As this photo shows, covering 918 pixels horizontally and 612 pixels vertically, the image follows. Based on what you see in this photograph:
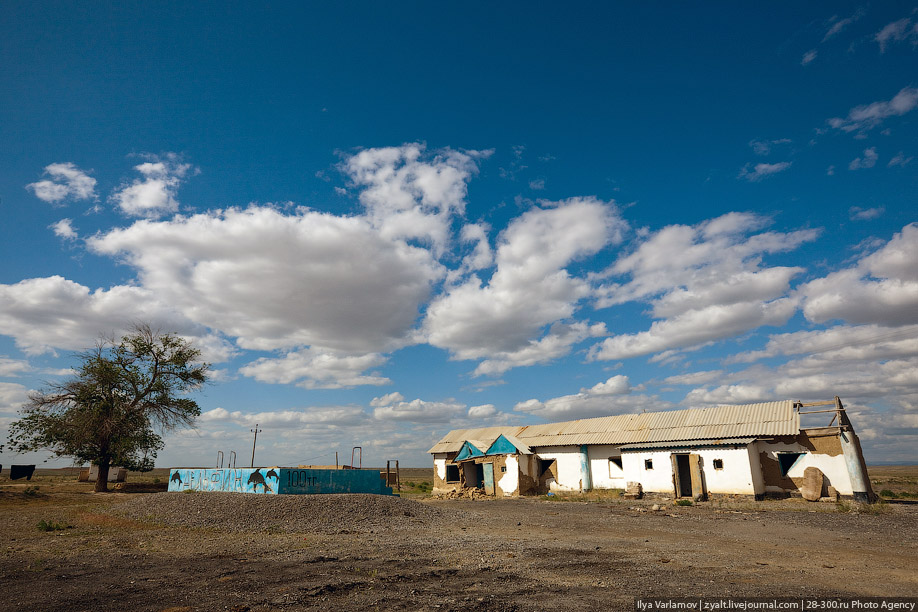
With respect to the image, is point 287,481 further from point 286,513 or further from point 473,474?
point 473,474

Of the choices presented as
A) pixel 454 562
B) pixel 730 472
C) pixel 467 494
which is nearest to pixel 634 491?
pixel 730 472

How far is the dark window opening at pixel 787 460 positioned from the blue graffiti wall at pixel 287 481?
20.8 metres

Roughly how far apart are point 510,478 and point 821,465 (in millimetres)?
17550

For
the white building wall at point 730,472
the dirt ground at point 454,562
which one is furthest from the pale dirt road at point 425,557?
the white building wall at point 730,472

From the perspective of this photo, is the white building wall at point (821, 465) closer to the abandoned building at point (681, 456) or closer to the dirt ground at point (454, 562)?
the abandoned building at point (681, 456)

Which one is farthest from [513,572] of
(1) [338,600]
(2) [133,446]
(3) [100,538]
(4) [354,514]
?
(2) [133,446]

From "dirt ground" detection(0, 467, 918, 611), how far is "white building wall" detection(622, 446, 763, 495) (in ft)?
17.7

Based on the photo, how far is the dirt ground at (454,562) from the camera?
304 inches

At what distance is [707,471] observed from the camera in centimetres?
2639

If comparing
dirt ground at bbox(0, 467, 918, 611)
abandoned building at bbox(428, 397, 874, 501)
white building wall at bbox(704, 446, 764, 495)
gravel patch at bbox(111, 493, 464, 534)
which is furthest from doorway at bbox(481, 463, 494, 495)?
dirt ground at bbox(0, 467, 918, 611)

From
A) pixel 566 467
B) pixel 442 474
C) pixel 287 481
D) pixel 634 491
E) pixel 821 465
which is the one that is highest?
pixel 821 465

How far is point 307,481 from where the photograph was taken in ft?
80.1

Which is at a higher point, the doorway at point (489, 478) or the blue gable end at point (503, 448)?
the blue gable end at point (503, 448)

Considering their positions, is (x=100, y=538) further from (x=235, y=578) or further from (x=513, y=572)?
(x=513, y=572)
